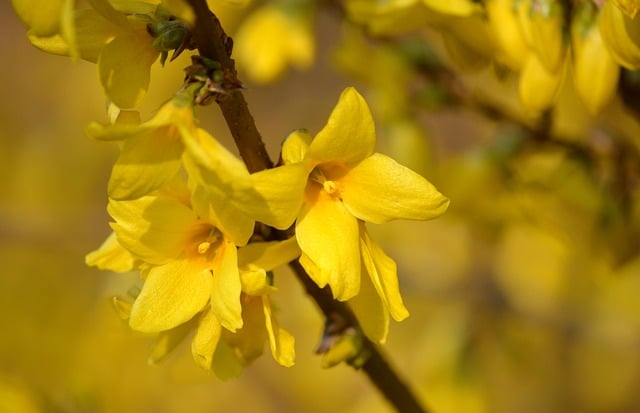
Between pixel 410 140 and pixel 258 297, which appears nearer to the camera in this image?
pixel 258 297

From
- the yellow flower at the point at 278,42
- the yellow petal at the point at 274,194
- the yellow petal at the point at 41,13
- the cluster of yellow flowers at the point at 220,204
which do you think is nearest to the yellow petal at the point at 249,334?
the cluster of yellow flowers at the point at 220,204

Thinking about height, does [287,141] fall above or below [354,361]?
above

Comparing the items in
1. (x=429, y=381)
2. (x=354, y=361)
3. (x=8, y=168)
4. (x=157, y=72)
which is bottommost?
(x=8, y=168)

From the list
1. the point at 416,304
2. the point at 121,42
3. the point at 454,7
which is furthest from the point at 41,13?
the point at 416,304

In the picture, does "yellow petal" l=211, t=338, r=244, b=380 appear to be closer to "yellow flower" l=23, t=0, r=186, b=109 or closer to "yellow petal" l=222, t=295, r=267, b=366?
"yellow petal" l=222, t=295, r=267, b=366

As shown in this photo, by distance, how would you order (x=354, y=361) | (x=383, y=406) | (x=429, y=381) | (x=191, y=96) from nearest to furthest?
(x=191, y=96)
(x=354, y=361)
(x=429, y=381)
(x=383, y=406)

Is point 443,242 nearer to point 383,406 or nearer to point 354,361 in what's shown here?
point 383,406

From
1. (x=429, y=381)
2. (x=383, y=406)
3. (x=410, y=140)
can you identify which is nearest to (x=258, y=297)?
(x=410, y=140)

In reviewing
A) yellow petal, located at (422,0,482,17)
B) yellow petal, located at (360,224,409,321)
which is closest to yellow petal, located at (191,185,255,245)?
yellow petal, located at (360,224,409,321)
